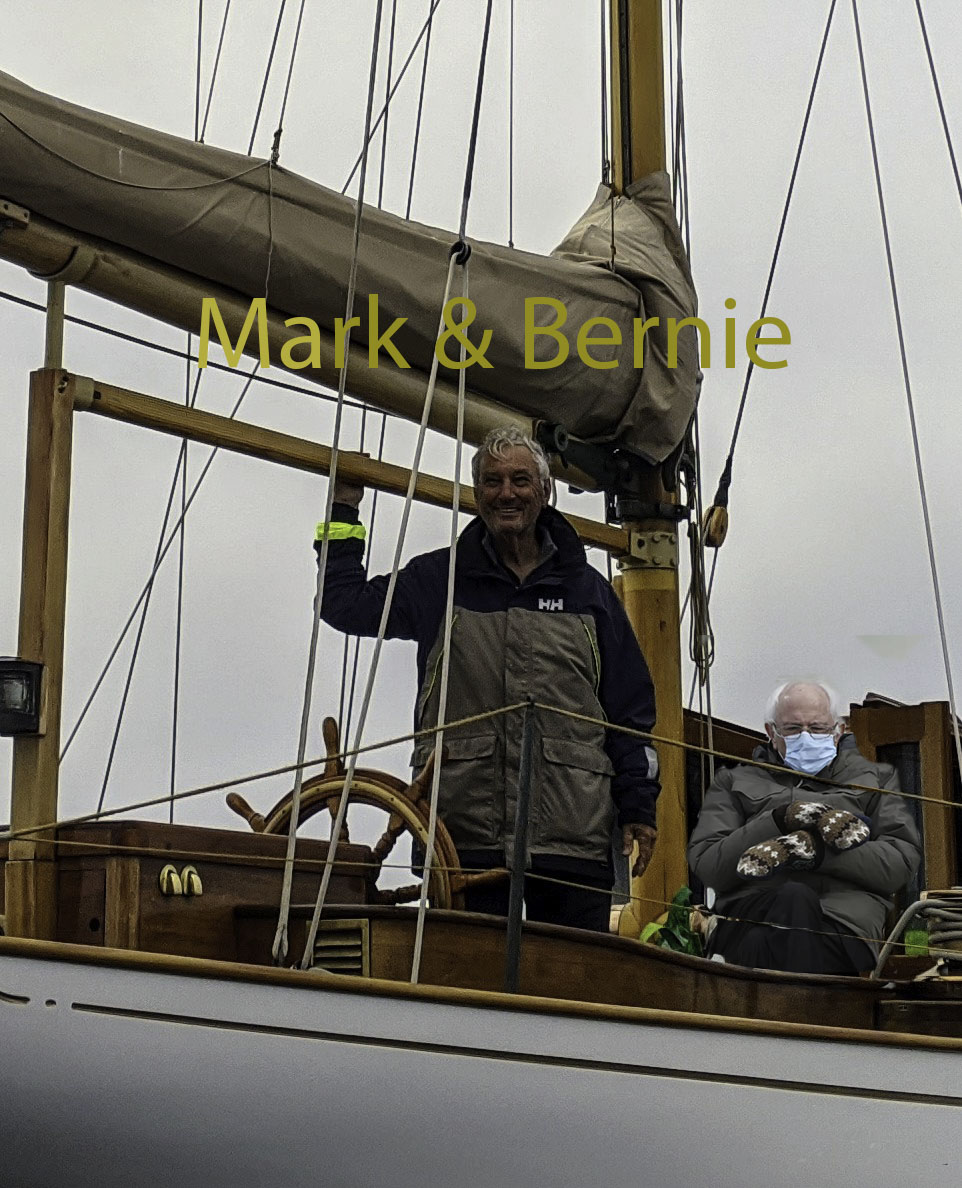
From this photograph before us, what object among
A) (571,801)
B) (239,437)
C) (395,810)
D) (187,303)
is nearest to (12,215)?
(187,303)

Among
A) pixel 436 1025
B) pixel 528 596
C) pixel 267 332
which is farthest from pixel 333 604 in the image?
pixel 436 1025

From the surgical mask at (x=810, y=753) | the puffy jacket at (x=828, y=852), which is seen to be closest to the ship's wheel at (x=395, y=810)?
the puffy jacket at (x=828, y=852)

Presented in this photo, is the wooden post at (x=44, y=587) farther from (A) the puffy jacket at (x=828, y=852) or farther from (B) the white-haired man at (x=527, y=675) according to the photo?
(A) the puffy jacket at (x=828, y=852)

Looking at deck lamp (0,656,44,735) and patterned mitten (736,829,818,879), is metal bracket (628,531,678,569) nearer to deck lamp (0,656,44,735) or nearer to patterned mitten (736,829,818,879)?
patterned mitten (736,829,818,879)

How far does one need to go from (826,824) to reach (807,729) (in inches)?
10.8

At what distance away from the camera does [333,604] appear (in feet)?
14.4

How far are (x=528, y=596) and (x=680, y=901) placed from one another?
1.04 metres

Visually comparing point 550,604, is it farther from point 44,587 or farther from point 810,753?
point 44,587

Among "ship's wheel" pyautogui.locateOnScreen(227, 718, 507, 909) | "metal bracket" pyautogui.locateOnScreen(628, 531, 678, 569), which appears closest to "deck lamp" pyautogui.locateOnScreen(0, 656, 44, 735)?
"ship's wheel" pyautogui.locateOnScreen(227, 718, 507, 909)

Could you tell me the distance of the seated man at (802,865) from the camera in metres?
4.20

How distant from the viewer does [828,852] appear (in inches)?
168

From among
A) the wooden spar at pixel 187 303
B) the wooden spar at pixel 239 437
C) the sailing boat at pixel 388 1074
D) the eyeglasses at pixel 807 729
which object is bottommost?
the sailing boat at pixel 388 1074

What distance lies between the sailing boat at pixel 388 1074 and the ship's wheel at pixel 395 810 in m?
0.23

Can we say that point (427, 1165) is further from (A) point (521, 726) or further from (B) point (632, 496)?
(B) point (632, 496)
